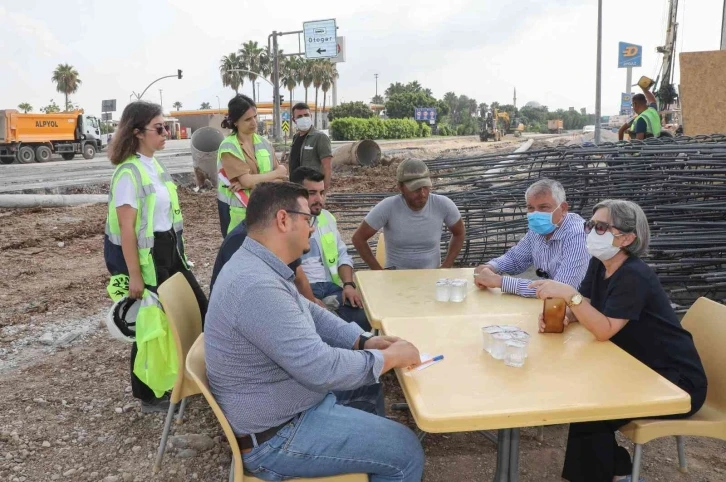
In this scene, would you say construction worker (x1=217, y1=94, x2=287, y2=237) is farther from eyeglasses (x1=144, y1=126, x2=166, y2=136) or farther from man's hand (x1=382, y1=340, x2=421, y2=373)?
man's hand (x1=382, y1=340, x2=421, y2=373)

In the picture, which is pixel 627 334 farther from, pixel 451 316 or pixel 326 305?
pixel 326 305

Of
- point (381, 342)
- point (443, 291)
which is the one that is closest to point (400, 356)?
point (381, 342)

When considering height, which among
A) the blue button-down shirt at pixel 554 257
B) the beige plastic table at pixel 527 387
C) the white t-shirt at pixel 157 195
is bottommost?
the beige plastic table at pixel 527 387

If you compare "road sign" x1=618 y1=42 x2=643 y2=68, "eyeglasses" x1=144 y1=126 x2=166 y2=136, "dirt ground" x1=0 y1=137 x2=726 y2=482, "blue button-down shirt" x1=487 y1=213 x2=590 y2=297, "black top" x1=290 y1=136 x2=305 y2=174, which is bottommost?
"dirt ground" x1=0 y1=137 x2=726 y2=482

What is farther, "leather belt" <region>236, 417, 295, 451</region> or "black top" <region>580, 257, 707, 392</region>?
"black top" <region>580, 257, 707, 392</region>

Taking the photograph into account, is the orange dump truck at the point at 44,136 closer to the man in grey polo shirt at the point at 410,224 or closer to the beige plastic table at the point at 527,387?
the man in grey polo shirt at the point at 410,224

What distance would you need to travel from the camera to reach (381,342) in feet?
7.08

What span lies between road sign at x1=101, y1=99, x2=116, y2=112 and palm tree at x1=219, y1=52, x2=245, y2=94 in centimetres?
1228

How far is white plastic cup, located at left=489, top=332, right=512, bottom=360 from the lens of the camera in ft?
6.70

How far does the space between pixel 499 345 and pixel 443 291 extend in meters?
0.83

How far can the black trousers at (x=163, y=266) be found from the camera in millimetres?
3301

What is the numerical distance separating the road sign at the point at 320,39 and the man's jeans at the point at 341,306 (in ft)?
89.3

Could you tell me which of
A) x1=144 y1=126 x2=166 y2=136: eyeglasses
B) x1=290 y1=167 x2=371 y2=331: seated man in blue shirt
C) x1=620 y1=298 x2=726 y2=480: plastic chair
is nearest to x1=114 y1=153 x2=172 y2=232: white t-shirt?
x1=144 y1=126 x2=166 y2=136: eyeglasses

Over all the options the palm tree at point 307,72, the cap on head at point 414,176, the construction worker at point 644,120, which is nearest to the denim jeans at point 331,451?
the cap on head at point 414,176
